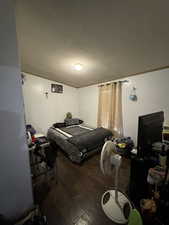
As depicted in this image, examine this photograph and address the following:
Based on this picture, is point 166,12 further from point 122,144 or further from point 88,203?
point 88,203

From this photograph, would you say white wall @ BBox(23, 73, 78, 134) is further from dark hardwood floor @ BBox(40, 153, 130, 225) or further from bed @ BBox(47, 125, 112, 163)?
dark hardwood floor @ BBox(40, 153, 130, 225)

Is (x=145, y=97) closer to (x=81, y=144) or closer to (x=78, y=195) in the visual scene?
(x=81, y=144)

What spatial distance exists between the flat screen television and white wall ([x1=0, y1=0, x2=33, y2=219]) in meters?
1.18

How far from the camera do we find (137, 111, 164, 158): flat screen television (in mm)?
949

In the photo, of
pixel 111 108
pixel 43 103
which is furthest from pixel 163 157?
pixel 43 103

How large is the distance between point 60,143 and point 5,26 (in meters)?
2.52

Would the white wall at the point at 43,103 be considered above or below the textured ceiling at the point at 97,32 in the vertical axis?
below

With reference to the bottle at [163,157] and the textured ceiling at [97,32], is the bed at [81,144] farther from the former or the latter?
the textured ceiling at [97,32]

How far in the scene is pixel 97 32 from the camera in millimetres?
1448

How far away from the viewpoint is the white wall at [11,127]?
0.85 meters

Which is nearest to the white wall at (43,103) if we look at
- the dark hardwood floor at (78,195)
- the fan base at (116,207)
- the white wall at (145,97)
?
the dark hardwood floor at (78,195)

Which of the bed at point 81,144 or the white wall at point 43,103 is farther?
the white wall at point 43,103

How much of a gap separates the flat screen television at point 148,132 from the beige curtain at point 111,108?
178 centimetres

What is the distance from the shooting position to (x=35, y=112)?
3414mm
